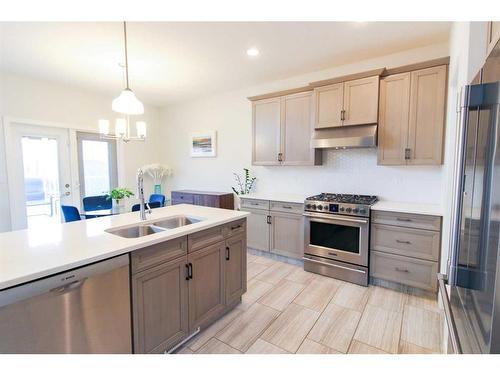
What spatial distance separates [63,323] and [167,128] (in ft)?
16.2

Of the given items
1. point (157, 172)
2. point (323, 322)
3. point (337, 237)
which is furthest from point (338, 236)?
point (157, 172)

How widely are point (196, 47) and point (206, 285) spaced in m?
2.62

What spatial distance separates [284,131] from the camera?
11.8 ft

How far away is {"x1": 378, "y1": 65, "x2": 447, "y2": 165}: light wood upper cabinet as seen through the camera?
101 inches

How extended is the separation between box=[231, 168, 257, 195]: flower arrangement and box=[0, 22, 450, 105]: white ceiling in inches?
62.7

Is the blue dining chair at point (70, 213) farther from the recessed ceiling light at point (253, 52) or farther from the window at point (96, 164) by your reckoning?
the recessed ceiling light at point (253, 52)

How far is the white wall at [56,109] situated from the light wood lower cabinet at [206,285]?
3623mm

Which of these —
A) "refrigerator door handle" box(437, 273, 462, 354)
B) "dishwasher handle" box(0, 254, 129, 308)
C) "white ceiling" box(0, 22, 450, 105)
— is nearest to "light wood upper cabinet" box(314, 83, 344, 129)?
"white ceiling" box(0, 22, 450, 105)

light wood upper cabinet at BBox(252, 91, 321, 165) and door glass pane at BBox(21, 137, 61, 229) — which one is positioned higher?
light wood upper cabinet at BBox(252, 91, 321, 165)

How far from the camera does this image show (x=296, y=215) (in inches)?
131

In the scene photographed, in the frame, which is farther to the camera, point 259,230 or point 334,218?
point 259,230

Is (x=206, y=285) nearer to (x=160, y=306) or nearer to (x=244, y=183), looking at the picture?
(x=160, y=306)

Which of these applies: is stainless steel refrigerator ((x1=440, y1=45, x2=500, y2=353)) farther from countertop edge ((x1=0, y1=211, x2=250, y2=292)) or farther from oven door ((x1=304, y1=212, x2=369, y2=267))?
oven door ((x1=304, y1=212, x2=369, y2=267))
